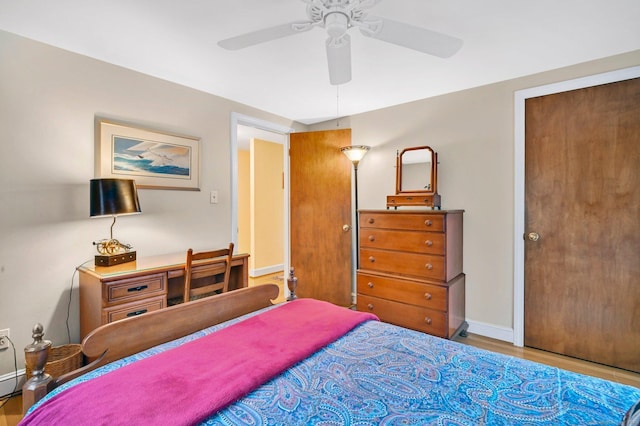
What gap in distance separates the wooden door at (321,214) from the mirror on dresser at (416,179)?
0.59m

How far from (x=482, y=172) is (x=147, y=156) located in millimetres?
2881

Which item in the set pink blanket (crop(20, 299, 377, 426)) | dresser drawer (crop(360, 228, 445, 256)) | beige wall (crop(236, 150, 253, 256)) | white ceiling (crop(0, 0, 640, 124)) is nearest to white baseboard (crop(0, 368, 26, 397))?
pink blanket (crop(20, 299, 377, 426))

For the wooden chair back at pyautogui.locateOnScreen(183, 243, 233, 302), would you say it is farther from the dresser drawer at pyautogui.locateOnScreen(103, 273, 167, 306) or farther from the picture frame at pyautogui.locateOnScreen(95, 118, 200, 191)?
the picture frame at pyautogui.locateOnScreen(95, 118, 200, 191)

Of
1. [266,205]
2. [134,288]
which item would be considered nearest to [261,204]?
[266,205]

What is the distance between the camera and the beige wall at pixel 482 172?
2.66 m

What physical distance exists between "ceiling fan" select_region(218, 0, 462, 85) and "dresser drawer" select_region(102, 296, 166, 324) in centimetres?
163

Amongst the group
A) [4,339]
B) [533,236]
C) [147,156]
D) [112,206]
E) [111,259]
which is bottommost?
[4,339]

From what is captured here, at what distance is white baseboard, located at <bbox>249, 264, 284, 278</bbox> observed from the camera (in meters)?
5.06

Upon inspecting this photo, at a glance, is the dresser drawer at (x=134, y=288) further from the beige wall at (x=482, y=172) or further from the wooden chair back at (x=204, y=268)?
the beige wall at (x=482, y=172)

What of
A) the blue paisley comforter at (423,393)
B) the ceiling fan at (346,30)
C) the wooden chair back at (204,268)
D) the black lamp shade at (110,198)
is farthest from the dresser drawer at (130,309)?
the ceiling fan at (346,30)

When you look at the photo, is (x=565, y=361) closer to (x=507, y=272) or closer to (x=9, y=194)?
(x=507, y=272)

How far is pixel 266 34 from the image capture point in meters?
1.53

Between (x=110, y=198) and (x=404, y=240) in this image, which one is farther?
(x=404, y=240)

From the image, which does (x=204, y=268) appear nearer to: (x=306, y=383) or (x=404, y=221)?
(x=306, y=383)
